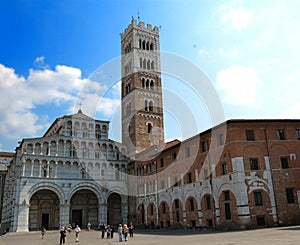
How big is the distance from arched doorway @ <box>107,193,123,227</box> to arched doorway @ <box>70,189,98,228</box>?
219cm

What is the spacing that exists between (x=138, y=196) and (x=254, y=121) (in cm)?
2185

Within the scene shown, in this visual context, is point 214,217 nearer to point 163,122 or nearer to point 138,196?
point 138,196

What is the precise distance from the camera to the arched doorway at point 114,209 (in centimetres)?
4506

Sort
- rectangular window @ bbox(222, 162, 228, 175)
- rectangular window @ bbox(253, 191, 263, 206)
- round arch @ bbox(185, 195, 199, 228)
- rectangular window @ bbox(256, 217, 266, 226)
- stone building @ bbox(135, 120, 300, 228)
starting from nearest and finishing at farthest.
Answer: rectangular window @ bbox(256, 217, 266, 226)
stone building @ bbox(135, 120, 300, 228)
rectangular window @ bbox(253, 191, 263, 206)
rectangular window @ bbox(222, 162, 228, 175)
round arch @ bbox(185, 195, 199, 228)

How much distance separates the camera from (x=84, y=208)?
144ft

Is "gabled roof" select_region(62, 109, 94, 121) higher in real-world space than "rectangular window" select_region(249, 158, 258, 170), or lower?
higher

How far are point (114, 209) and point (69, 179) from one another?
9185 millimetres

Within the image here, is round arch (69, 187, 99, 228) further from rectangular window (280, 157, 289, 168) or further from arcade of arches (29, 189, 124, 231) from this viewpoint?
rectangular window (280, 157, 289, 168)

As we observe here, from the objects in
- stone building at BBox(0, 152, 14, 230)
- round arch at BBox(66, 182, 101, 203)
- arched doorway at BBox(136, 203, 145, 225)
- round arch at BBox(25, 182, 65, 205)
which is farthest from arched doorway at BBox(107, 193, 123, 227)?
stone building at BBox(0, 152, 14, 230)

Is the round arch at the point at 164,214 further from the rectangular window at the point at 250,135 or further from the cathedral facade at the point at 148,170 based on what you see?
the rectangular window at the point at 250,135

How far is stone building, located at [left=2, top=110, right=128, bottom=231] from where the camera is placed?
127ft

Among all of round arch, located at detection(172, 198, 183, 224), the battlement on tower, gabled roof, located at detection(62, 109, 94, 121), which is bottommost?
round arch, located at detection(172, 198, 183, 224)

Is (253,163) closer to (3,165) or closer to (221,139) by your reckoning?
(221,139)

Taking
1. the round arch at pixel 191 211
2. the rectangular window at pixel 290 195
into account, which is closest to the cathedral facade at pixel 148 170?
the rectangular window at pixel 290 195
